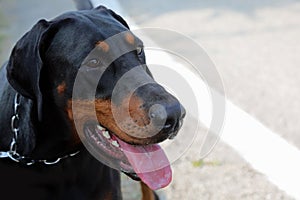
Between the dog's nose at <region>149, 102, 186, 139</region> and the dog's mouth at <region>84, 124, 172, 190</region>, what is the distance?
25cm

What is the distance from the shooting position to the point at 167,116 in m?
2.84

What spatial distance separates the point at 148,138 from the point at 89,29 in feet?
1.87

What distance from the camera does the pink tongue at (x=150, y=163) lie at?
3117mm

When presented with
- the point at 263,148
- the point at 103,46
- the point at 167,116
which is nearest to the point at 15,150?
the point at 103,46

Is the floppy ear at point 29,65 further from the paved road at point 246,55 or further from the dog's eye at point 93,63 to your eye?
the paved road at point 246,55

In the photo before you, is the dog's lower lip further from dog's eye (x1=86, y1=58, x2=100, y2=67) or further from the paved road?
the paved road

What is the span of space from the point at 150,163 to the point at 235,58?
3514 mm

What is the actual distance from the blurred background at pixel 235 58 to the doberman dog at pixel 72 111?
126 cm

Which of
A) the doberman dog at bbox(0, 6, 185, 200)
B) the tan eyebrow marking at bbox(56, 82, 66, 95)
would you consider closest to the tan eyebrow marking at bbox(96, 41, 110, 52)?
the doberman dog at bbox(0, 6, 185, 200)

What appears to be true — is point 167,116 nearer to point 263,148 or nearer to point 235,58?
point 263,148

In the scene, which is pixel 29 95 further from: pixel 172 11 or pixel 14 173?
pixel 172 11

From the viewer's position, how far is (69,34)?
3.08m

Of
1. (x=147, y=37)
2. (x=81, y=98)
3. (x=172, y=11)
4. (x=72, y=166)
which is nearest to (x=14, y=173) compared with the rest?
(x=72, y=166)

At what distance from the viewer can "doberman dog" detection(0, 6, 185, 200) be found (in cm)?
295
